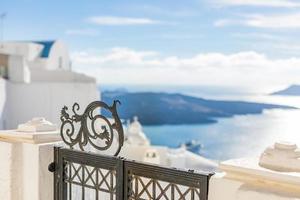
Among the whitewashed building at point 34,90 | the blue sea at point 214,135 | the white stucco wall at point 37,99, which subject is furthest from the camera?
the blue sea at point 214,135

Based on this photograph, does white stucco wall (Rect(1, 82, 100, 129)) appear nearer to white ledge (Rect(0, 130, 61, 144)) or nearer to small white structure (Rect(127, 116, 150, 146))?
small white structure (Rect(127, 116, 150, 146))

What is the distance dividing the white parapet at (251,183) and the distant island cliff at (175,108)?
67.9 feet

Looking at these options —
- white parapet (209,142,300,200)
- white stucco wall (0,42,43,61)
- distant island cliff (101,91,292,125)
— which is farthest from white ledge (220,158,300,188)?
distant island cliff (101,91,292,125)

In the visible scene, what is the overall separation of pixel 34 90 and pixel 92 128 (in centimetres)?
1212

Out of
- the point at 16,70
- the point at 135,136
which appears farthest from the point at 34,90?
the point at 135,136

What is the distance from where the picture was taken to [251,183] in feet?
5.74

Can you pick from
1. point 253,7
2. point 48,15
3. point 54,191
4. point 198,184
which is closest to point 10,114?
point 48,15

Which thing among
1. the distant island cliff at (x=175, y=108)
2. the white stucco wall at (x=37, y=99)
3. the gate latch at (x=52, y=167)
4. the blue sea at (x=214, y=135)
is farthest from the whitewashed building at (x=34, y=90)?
the gate latch at (x=52, y=167)

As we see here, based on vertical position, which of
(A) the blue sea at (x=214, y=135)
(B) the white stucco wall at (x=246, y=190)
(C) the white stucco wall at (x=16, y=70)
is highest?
(C) the white stucco wall at (x=16, y=70)

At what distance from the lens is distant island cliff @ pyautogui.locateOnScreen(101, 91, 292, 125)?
24594 millimetres

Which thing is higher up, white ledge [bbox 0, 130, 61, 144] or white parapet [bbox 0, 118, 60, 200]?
white ledge [bbox 0, 130, 61, 144]

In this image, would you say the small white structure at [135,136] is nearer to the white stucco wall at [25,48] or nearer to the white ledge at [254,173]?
the white stucco wall at [25,48]

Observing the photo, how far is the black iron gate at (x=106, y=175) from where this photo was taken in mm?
2064

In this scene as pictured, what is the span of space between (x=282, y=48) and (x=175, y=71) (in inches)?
287
